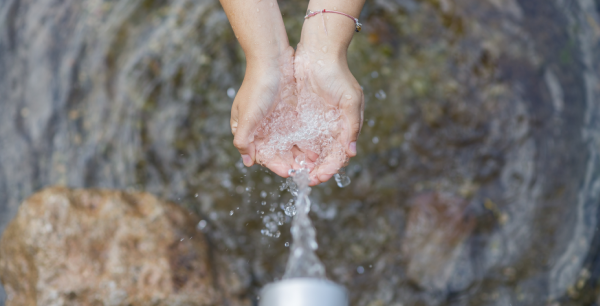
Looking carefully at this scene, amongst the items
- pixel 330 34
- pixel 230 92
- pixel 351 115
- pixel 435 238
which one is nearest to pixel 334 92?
pixel 351 115

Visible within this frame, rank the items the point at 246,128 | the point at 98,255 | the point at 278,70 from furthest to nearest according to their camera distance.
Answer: the point at 98,255 → the point at 278,70 → the point at 246,128

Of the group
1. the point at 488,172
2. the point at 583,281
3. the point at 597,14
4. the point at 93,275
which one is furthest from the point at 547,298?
the point at 93,275

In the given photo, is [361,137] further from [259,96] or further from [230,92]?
[259,96]

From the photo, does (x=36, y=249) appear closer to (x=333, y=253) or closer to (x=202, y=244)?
(x=202, y=244)

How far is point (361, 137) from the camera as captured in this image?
10.2ft

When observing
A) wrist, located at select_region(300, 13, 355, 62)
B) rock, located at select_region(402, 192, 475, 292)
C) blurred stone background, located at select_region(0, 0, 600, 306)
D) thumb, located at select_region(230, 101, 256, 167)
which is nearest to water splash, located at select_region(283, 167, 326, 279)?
thumb, located at select_region(230, 101, 256, 167)

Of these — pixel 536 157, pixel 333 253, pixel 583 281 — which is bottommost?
pixel 333 253

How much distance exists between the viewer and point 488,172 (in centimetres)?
302

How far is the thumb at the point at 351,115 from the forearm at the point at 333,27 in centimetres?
23

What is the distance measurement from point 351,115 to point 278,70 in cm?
43

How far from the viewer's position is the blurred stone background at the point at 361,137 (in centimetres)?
294

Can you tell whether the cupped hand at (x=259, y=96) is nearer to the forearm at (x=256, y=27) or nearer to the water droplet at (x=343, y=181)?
the forearm at (x=256, y=27)

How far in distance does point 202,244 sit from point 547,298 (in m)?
2.49

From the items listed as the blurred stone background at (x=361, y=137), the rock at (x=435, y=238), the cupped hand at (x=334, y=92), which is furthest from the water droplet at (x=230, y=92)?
the rock at (x=435, y=238)
